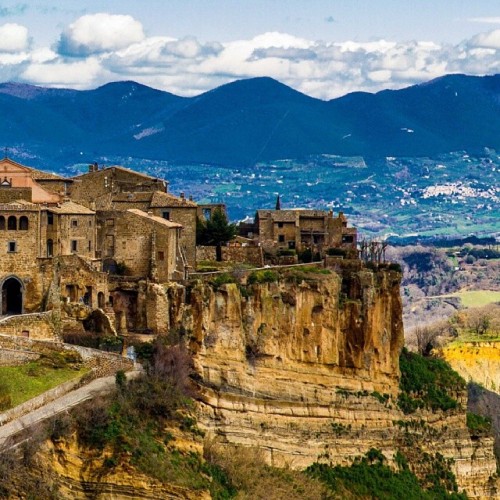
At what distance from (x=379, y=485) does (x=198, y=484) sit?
14.4 m

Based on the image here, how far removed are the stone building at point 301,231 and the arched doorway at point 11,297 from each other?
17.0 meters

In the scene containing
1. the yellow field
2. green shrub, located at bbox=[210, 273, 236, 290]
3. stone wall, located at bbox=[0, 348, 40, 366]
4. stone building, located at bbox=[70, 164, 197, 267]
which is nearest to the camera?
stone wall, located at bbox=[0, 348, 40, 366]

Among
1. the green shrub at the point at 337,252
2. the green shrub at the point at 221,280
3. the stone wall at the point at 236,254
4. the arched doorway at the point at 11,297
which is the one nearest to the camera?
the arched doorway at the point at 11,297

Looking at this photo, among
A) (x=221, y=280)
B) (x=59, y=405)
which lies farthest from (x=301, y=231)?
(x=59, y=405)

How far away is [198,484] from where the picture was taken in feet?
170

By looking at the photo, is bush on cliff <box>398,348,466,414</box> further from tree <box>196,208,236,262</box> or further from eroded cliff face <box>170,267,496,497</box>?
tree <box>196,208,236,262</box>

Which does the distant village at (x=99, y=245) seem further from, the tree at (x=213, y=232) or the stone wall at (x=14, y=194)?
the tree at (x=213, y=232)

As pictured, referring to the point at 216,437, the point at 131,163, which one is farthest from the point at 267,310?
the point at 131,163

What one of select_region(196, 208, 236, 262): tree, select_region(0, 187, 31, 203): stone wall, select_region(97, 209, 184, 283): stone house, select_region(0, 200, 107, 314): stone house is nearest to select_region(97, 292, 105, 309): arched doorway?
select_region(0, 200, 107, 314): stone house

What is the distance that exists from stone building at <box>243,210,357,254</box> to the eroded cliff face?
17.3 ft

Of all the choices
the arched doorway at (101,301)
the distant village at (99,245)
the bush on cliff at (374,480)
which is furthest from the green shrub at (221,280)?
the bush on cliff at (374,480)

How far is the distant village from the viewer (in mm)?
56938

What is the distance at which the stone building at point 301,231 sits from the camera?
73.3 meters

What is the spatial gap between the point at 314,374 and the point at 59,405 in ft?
53.7
